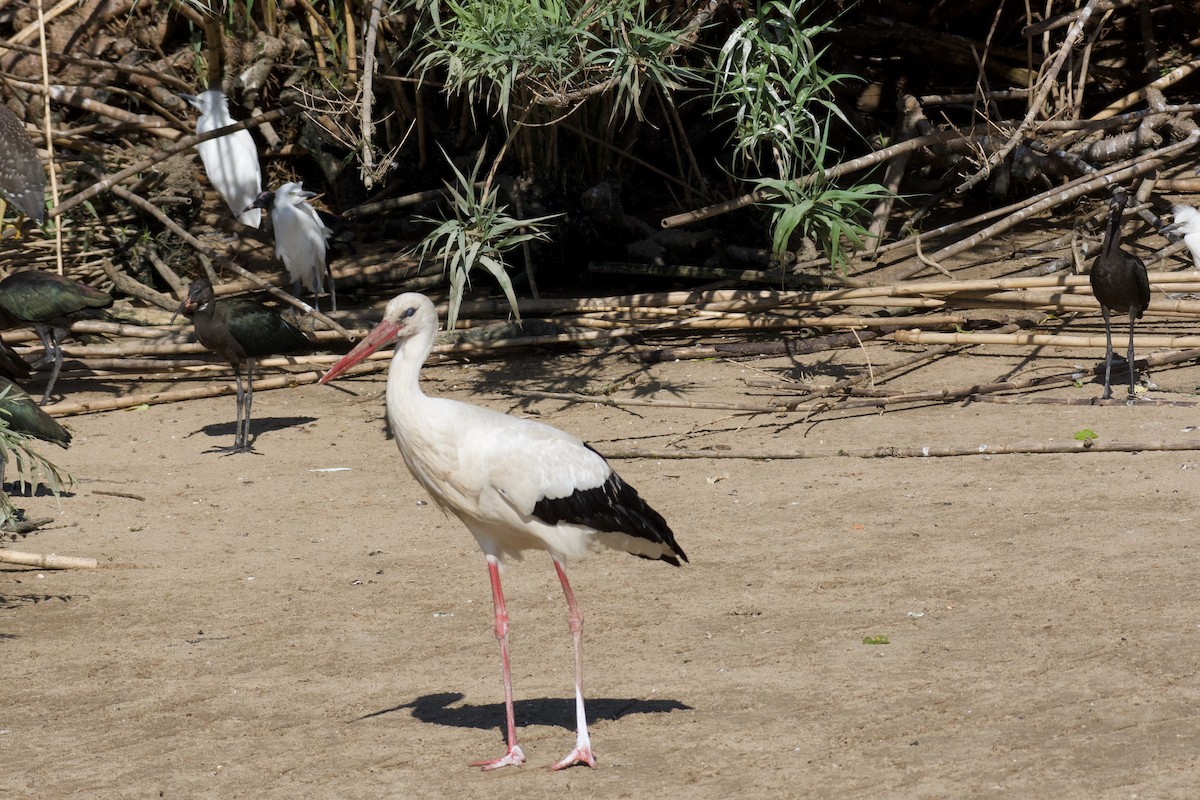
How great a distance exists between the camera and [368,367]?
9.88m

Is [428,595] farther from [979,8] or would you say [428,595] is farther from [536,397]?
[979,8]

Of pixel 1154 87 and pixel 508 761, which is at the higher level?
pixel 1154 87

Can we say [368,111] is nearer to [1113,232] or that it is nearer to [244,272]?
[244,272]

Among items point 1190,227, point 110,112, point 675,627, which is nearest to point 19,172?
point 110,112

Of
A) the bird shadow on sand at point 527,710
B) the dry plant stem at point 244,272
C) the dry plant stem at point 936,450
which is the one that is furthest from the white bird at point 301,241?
the bird shadow on sand at point 527,710

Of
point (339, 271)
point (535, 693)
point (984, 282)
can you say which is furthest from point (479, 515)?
point (339, 271)

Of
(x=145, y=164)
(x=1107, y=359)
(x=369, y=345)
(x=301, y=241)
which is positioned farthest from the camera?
(x=301, y=241)

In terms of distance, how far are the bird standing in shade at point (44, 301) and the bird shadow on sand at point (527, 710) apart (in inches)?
234

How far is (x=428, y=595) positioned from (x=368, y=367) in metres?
4.29

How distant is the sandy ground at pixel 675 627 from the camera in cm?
390

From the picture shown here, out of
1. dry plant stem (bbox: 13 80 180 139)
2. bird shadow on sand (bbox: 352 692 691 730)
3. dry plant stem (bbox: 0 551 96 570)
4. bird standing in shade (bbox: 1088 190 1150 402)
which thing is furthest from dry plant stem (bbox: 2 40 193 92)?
bird standing in shade (bbox: 1088 190 1150 402)

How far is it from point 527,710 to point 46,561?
2.83 meters

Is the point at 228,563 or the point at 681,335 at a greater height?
the point at 681,335

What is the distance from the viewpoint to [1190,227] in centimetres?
872
